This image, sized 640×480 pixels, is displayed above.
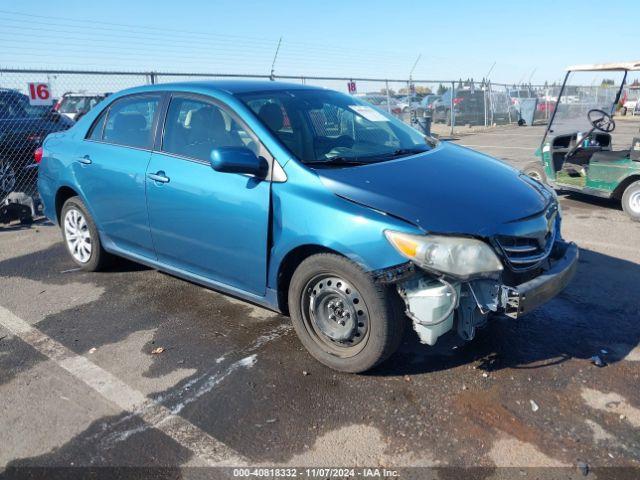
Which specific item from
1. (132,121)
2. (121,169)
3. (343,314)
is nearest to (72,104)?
(132,121)

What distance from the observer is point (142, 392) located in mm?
3186

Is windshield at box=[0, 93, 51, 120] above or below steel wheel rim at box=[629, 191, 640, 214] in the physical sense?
above

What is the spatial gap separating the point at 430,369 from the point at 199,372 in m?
1.47

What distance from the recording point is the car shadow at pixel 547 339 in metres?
3.42

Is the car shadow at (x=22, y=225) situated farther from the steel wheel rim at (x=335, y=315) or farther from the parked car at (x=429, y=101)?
the parked car at (x=429, y=101)

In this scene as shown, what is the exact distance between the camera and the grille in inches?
120

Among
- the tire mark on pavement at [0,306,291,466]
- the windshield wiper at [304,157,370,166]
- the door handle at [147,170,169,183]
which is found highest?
the windshield wiper at [304,157,370,166]

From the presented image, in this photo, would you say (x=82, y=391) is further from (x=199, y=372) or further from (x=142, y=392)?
(x=199, y=372)

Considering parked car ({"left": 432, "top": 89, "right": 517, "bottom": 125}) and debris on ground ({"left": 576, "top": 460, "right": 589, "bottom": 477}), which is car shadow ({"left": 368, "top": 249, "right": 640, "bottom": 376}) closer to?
debris on ground ({"left": 576, "top": 460, "right": 589, "bottom": 477})

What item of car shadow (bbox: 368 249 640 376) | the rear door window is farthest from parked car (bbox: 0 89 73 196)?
car shadow (bbox: 368 249 640 376)

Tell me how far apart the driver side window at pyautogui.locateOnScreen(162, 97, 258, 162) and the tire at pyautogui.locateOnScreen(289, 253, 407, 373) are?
3.36 ft

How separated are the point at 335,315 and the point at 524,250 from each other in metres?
1.18

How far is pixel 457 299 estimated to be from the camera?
9.44ft

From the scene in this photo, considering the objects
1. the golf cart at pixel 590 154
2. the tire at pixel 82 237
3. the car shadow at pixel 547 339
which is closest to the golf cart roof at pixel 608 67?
the golf cart at pixel 590 154
